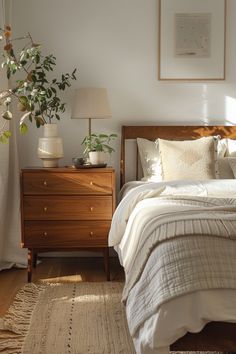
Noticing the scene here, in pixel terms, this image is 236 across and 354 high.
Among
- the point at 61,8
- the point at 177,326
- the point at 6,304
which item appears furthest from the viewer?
the point at 61,8

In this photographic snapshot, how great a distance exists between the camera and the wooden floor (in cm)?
333

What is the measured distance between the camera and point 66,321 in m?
2.65

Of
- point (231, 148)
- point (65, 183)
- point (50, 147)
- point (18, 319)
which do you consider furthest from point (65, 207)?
point (231, 148)

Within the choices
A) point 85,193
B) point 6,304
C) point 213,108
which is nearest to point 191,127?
point 213,108

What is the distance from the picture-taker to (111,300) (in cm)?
297

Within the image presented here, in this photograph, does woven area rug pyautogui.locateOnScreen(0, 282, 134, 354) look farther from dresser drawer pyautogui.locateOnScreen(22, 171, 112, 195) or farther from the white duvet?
dresser drawer pyautogui.locateOnScreen(22, 171, 112, 195)

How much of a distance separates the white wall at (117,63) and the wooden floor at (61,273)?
2.56 ft

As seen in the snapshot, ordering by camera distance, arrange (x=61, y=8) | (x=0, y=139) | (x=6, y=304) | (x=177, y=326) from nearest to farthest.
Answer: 1. (x=177, y=326)
2. (x=6, y=304)
3. (x=0, y=139)
4. (x=61, y=8)

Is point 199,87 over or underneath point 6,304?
over

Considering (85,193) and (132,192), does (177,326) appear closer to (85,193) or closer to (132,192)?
(132,192)

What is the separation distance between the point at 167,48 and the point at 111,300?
78.0 inches

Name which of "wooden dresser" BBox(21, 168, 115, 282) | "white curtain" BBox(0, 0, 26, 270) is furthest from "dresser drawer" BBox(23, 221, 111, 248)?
"white curtain" BBox(0, 0, 26, 270)

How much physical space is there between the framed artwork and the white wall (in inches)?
2.2

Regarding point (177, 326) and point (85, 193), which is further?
point (85, 193)
